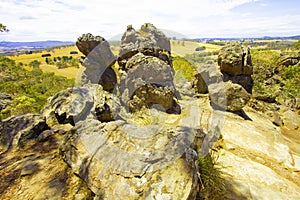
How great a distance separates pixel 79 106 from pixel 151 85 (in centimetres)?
394

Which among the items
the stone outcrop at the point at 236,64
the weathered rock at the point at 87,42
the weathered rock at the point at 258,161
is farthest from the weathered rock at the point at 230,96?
the weathered rock at the point at 87,42

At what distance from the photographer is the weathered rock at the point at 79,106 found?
6.57 metres

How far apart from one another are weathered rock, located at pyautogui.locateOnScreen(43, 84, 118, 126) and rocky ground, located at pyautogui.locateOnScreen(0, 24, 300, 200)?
4 centimetres

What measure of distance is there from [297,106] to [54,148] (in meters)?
15.3

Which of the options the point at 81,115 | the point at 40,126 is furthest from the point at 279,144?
the point at 40,126

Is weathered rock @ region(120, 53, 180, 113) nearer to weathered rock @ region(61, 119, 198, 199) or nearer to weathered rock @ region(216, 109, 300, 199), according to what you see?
weathered rock @ region(216, 109, 300, 199)

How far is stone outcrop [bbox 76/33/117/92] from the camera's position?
1395 cm

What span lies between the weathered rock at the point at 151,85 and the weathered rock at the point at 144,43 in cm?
239

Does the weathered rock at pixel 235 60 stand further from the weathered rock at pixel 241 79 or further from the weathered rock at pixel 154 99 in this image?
the weathered rock at pixel 154 99

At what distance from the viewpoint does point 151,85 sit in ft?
Answer: 31.2

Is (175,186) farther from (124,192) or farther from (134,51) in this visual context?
(134,51)

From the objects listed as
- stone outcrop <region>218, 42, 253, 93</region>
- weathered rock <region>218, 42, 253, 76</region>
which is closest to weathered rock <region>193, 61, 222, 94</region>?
stone outcrop <region>218, 42, 253, 93</region>

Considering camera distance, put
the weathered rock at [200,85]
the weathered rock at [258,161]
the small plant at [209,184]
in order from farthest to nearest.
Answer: the weathered rock at [200,85], the weathered rock at [258,161], the small plant at [209,184]

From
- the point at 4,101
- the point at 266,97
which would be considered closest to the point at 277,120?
the point at 266,97
